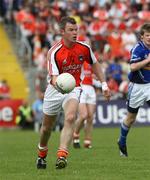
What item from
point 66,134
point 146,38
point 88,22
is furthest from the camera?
point 88,22

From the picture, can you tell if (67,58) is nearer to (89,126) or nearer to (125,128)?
(125,128)

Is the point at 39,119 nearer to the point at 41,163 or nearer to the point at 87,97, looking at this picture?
the point at 87,97

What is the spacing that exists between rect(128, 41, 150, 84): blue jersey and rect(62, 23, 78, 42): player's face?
207cm

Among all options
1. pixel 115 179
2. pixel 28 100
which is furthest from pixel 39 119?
pixel 115 179

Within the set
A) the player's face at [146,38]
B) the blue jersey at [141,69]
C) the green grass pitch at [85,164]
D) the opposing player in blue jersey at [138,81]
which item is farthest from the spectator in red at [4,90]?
the player's face at [146,38]

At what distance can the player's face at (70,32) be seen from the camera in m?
11.6

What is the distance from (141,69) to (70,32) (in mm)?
2581

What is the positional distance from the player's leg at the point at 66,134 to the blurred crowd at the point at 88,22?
17869 millimetres

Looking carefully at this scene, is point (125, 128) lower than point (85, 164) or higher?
higher

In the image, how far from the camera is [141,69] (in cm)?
1385

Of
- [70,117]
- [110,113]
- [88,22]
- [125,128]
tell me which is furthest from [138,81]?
[88,22]

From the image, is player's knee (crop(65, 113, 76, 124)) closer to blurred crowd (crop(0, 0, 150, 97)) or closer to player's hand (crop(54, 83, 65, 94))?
player's hand (crop(54, 83, 65, 94))

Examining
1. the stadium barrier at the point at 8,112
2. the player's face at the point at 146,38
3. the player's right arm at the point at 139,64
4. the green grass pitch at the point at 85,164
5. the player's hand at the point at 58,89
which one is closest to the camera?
the green grass pitch at the point at 85,164

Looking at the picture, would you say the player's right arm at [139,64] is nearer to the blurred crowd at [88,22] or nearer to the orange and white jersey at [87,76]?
the orange and white jersey at [87,76]
